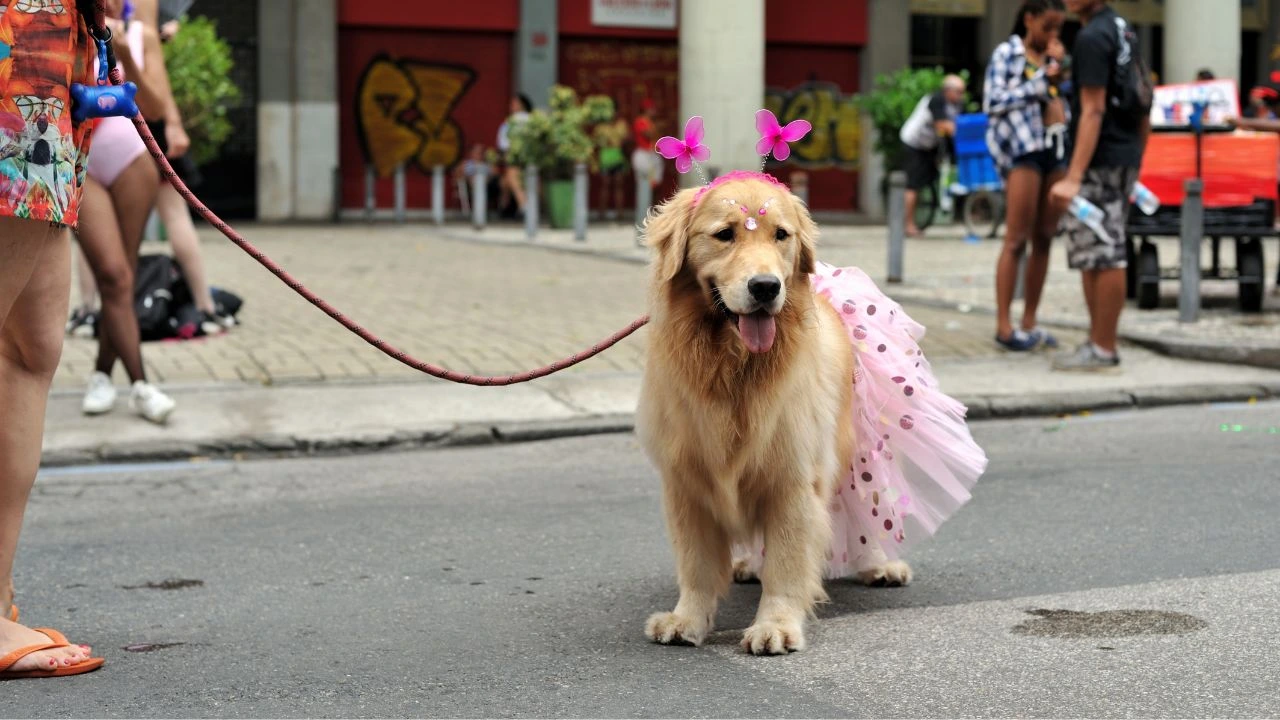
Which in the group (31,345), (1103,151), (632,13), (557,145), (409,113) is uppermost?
(632,13)

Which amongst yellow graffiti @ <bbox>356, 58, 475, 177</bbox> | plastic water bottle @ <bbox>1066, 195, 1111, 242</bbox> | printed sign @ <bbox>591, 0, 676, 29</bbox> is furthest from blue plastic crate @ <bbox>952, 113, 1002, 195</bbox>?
yellow graffiti @ <bbox>356, 58, 475, 177</bbox>

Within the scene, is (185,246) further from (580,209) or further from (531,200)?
(531,200)

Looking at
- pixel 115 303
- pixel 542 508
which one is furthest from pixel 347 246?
pixel 542 508

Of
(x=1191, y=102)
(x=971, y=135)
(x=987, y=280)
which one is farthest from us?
(x=971, y=135)

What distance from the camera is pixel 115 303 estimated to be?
22.6 ft

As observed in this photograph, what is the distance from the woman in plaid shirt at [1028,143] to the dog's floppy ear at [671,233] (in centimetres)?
538

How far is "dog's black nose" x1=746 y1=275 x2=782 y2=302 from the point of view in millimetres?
3770

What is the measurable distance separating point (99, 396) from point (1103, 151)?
5.16 m

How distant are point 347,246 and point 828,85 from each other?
13071 millimetres

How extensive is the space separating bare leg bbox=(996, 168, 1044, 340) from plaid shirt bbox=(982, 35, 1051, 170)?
13 cm

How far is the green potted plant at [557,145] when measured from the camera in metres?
22.0

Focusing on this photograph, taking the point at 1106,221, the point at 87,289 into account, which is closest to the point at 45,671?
the point at 1106,221

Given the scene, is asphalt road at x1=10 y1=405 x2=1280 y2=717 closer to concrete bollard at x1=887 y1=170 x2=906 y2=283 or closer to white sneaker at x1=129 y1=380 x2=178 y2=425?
white sneaker at x1=129 y1=380 x2=178 y2=425

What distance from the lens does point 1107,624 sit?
4.14 meters
